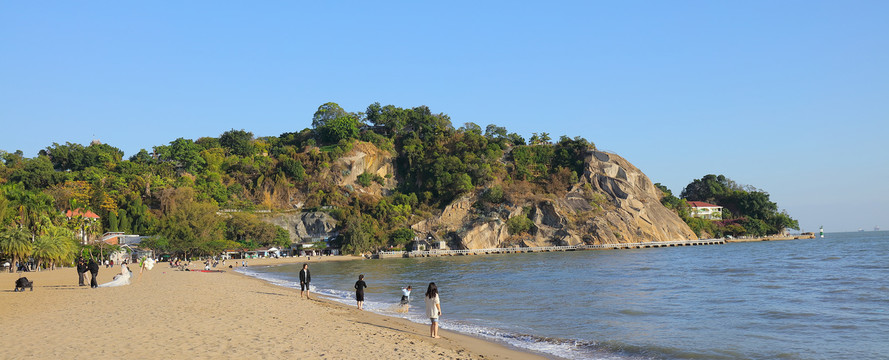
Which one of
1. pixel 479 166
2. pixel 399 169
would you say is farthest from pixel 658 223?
pixel 399 169

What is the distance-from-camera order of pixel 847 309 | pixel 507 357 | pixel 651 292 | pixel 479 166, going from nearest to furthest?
pixel 507 357
pixel 847 309
pixel 651 292
pixel 479 166

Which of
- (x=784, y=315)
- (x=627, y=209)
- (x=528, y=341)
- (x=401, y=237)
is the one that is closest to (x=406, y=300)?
(x=528, y=341)

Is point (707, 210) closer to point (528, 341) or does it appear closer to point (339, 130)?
point (339, 130)

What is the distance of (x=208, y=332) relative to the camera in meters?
13.4

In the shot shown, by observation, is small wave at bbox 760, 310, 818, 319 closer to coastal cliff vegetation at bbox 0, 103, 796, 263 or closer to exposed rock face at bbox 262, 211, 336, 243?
coastal cliff vegetation at bbox 0, 103, 796, 263

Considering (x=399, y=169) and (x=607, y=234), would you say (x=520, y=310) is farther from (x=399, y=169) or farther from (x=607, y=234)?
(x=399, y=169)

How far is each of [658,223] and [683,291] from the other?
94.0 metres

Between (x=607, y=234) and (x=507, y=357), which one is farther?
(x=607, y=234)

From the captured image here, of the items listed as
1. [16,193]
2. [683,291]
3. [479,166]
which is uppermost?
[479,166]

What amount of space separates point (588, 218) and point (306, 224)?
52883 mm

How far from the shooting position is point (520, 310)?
21859 mm

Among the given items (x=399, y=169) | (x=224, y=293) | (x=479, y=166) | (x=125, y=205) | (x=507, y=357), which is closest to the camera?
(x=507, y=357)

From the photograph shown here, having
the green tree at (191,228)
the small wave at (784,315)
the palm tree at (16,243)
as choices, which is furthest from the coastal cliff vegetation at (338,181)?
the small wave at (784,315)

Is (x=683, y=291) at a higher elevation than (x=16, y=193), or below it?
below
